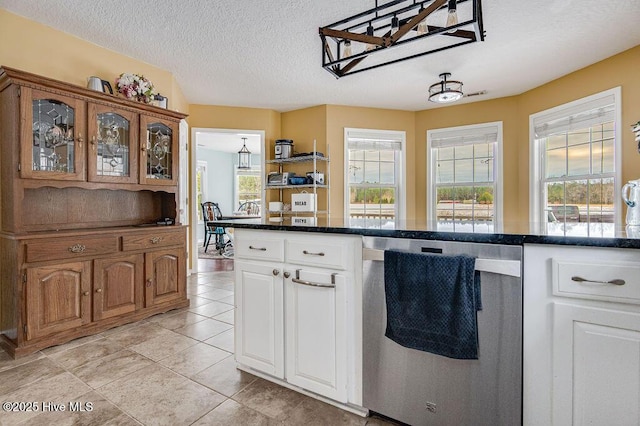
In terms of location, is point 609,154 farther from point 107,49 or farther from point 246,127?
point 107,49

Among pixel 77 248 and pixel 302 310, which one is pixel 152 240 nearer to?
pixel 77 248

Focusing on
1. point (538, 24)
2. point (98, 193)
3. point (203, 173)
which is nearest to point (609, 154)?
point (538, 24)

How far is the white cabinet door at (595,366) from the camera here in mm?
1046

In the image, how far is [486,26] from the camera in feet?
8.88

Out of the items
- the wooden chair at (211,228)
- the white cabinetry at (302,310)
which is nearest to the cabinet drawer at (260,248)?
the white cabinetry at (302,310)

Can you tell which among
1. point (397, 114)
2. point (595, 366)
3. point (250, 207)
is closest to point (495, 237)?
point (595, 366)

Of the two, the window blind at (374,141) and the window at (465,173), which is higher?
the window blind at (374,141)

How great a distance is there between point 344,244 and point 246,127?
13.0 feet

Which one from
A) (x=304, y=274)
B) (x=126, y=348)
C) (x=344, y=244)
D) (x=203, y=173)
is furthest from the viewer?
(x=203, y=173)

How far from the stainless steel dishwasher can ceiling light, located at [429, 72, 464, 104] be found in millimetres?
2840

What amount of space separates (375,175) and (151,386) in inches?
164

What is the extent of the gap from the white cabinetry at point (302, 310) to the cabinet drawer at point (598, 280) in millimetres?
768

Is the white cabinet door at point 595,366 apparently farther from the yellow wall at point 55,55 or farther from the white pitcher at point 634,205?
the yellow wall at point 55,55

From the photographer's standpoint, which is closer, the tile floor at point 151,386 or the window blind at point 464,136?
the tile floor at point 151,386
